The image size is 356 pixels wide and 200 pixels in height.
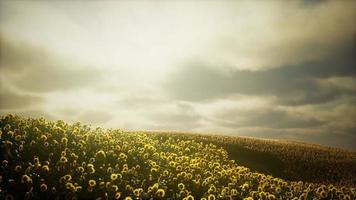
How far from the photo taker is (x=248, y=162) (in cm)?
2892

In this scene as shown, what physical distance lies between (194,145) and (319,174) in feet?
30.6

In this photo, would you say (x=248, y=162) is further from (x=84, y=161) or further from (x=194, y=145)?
(x=84, y=161)

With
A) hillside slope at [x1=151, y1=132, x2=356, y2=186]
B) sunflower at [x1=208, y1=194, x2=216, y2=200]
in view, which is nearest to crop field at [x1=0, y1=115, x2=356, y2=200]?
sunflower at [x1=208, y1=194, x2=216, y2=200]

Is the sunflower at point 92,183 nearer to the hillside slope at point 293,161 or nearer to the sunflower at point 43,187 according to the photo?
the sunflower at point 43,187

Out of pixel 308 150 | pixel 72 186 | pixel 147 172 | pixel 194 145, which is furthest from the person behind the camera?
pixel 308 150

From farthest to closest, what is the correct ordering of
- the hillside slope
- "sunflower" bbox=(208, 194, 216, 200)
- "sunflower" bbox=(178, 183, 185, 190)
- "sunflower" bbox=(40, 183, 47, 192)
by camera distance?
the hillside slope, "sunflower" bbox=(178, 183, 185, 190), "sunflower" bbox=(208, 194, 216, 200), "sunflower" bbox=(40, 183, 47, 192)

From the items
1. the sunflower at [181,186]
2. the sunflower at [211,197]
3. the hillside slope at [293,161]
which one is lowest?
the sunflower at [211,197]

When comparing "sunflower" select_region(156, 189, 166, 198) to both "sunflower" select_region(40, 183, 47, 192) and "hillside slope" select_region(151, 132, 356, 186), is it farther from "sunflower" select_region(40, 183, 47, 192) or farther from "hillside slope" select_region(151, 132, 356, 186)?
"hillside slope" select_region(151, 132, 356, 186)

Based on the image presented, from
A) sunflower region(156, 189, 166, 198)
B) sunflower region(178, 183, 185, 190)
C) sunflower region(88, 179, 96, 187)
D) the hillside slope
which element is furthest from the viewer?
the hillside slope

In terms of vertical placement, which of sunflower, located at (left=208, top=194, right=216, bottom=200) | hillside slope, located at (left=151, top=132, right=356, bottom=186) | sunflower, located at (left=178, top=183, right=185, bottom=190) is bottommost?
sunflower, located at (left=208, top=194, right=216, bottom=200)

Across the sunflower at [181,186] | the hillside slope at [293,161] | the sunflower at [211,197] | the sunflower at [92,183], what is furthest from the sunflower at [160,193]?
the hillside slope at [293,161]

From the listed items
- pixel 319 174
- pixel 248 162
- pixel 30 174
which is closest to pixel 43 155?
pixel 30 174

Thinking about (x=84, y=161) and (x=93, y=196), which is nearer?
(x=93, y=196)

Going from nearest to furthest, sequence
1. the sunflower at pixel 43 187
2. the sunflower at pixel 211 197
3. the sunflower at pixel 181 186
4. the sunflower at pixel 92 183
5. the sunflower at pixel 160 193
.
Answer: the sunflower at pixel 43 187 < the sunflower at pixel 92 183 < the sunflower at pixel 160 193 < the sunflower at pixel 211 197 < the sunflower at pixel 181 186
